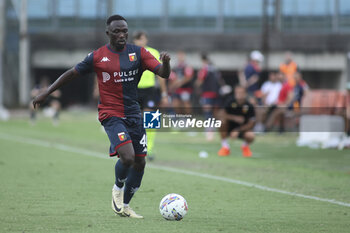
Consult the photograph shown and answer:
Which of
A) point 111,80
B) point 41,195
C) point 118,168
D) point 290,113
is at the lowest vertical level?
point 290,113

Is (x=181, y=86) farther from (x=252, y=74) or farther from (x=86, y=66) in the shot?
(x=86, y=66)

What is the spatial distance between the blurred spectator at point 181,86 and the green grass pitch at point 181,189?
527cm

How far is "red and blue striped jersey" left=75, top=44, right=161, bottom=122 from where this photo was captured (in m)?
7.05

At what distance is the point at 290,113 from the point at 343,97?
2416mm

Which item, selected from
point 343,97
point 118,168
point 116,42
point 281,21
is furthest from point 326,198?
point 281,21

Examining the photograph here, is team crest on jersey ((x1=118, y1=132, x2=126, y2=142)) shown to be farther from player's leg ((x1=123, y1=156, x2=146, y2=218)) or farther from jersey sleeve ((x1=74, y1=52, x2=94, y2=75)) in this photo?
jersey sleeve ((x1=74, y1=52, x2=94, y2=75))

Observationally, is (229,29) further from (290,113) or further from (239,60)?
(290,113)

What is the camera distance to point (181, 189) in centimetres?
927

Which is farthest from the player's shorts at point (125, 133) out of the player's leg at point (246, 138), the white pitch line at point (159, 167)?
the player's leg at point (246, 138)

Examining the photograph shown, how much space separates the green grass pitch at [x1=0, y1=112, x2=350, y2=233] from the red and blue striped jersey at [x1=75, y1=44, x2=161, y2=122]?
1206mm

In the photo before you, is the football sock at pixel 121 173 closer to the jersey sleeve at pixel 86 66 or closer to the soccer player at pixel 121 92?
the soccer player at pixel 121 92

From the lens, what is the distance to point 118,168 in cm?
718

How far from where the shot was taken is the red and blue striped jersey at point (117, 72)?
7.05m

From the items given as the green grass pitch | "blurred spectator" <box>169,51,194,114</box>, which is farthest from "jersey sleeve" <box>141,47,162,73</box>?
"blurred spectator" <box>169,51,194,114</box>
